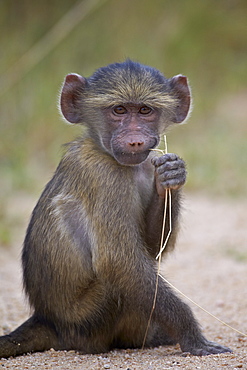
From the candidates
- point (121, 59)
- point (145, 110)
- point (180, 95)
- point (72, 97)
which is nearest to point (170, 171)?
point (145, 110)

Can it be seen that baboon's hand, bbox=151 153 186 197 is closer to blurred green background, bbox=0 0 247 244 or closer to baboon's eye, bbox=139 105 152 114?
baboon's eye, bbox=139 105 152 114

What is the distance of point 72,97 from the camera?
4902mm

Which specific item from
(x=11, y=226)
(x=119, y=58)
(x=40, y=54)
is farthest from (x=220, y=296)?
(x=119, y=58)

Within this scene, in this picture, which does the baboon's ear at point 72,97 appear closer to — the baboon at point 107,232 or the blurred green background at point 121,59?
the baboon at point 107,232

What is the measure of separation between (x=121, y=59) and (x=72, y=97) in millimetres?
6717

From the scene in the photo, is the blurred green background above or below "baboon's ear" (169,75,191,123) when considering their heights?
above

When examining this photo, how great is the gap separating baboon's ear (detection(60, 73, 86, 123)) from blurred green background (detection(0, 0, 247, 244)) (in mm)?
2909

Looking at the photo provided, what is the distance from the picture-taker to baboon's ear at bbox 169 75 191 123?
498 cm

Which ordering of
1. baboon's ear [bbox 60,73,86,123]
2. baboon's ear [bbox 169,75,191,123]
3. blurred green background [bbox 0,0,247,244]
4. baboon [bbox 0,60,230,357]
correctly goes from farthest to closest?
blurred green background [bbox 0,0,247,244] < baboon's ear [bbox 169,75,191,123] < baboon's ear [bbox 60,73,86,123] < baboon [bbox 0,60,230,357]

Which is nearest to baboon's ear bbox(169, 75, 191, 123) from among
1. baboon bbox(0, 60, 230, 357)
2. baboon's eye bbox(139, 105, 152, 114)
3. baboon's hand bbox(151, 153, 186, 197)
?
baboon bbox(0, 60, 230, 357)

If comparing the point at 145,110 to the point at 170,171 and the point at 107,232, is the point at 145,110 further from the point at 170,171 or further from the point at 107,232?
the point at 107,232

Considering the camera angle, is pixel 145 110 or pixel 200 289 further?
pixel 200 289

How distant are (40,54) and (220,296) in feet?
16.0

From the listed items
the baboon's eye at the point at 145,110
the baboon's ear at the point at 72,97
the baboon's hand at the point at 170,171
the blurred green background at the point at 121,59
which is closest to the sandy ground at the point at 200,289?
the blurred green background at the point at 121,59
